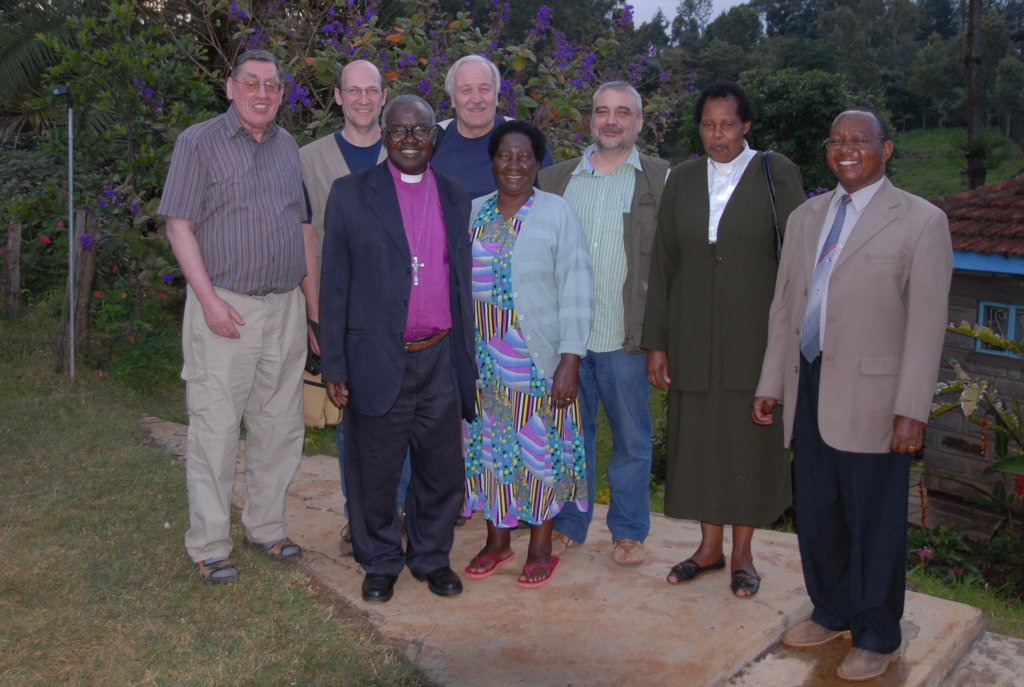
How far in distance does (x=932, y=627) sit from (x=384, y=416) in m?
2.28

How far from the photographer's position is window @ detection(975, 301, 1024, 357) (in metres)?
10.1

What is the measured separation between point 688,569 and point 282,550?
175 cm

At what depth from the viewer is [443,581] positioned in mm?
4227

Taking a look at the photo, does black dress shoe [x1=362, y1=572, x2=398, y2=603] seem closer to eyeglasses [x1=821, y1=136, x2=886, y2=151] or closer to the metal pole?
eyeglasses [x1=821, y1=136, x2=886, y2=151]

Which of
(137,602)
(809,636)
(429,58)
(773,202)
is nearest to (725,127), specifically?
(773,202)

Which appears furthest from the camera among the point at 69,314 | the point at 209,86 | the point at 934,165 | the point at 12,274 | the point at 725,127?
the point at 934,165

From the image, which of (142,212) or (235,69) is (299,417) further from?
(142,212)

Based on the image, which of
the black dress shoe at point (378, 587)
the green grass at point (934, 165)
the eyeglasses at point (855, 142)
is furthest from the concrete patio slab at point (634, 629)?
the green grass at point (934, 165)

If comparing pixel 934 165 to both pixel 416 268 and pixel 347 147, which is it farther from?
pixel 416 268

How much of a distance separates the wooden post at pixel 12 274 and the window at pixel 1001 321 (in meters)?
9.34

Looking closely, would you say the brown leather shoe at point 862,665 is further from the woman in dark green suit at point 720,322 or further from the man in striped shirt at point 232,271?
the man in striped shirt at point 232,271

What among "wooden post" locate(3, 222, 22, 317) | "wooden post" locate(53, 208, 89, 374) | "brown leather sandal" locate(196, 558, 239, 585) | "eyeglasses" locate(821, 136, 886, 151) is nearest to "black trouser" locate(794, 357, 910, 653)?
"eyeglasses" locate(821, 136, 886, 151)

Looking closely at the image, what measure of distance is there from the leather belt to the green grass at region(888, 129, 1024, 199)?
23520 millimetres

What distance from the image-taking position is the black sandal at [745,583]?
4203 mm
